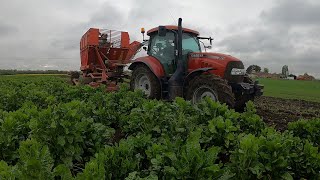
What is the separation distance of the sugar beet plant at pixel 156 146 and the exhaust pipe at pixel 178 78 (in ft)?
9.57

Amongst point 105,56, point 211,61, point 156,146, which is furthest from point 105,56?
point 156,146

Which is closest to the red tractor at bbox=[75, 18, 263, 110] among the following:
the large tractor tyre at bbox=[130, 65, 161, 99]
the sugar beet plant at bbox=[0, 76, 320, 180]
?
the large tractor tyre at bbox=[130, 65, 161, 99]

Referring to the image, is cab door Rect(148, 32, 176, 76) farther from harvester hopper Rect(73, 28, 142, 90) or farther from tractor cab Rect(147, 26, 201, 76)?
harvester hopper Rect(73, 28, 142, 90)

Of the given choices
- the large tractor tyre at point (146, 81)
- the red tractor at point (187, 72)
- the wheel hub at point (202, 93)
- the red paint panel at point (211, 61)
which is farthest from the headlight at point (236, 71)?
the large tractor tyre at point (146, 81)

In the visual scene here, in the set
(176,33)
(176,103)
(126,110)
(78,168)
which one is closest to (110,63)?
(176,33)

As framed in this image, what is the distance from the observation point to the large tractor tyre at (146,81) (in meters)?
9.85

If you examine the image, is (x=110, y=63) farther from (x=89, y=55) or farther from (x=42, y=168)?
(x=42, y=168)

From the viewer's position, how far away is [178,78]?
9.17m

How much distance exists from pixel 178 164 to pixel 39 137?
2129 mm

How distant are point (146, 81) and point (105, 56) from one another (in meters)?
5.63

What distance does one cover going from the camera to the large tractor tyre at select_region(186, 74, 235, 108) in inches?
307

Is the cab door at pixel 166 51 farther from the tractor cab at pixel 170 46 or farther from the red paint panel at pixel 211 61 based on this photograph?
the red paint panel at pixel 211 61

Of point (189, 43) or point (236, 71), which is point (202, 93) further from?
point (189, 43)

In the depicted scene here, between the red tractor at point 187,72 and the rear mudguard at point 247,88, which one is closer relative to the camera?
the red tractor at point 187,72
